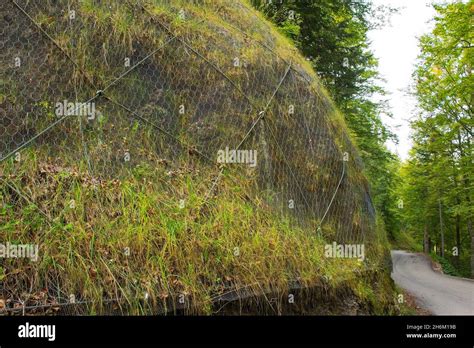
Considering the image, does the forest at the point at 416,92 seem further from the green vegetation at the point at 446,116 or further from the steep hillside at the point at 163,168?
the steep hillside at the point at 163,168

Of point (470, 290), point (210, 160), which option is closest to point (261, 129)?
point (210, 160)

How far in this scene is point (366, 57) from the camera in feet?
40.2

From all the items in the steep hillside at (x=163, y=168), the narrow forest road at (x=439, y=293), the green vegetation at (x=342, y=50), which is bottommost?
the narrow forest road at (x=439, y=293)

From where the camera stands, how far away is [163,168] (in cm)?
496

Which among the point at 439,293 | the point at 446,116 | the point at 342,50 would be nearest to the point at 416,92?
the point at 446,116

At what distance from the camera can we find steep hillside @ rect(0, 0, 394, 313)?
11.9ft

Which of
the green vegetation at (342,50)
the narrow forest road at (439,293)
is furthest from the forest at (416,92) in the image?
the narrow forest road at (439,293)

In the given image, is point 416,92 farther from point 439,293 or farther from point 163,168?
point 163,168

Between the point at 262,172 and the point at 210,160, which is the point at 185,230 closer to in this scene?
the point at 210,160

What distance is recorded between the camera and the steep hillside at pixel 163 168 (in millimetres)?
3633

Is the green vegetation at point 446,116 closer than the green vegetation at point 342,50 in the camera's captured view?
No

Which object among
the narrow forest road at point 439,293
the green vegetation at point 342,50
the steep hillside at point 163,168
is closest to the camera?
the steep hillside at point 163,168
